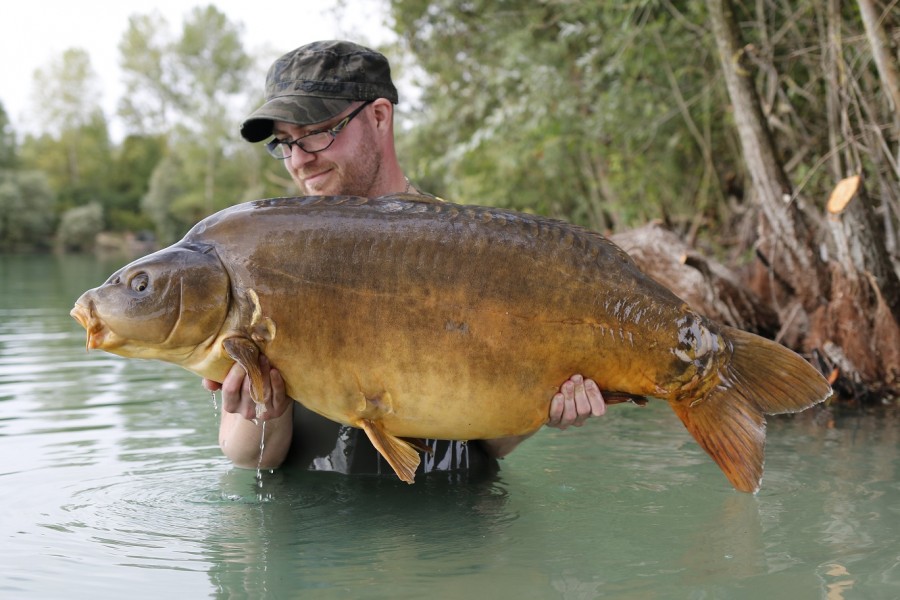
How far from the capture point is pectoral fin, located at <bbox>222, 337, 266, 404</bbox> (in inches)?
105

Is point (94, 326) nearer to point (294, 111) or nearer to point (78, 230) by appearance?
point (294, 111)

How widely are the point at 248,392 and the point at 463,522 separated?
3.05ft

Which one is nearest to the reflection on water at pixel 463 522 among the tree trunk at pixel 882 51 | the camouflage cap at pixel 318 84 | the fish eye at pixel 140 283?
the fish eye at pixel 140 283

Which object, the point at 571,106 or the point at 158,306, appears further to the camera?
the point at 571,106

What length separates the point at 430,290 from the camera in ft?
9.16

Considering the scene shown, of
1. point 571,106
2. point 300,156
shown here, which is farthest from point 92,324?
point 571,106

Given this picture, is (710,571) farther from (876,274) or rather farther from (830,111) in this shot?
(830,111)

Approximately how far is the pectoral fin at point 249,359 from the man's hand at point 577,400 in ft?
2.87

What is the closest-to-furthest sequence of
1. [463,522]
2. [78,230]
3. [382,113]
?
[463,522] → [382,113] → [78,230]

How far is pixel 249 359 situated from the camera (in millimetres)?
2691

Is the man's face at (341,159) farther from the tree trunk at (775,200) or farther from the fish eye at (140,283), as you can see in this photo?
the tree trunk at (775,200)

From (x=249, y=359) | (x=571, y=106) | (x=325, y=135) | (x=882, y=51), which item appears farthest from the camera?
(x=571, y=106)

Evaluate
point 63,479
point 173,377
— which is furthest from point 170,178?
point 63,479

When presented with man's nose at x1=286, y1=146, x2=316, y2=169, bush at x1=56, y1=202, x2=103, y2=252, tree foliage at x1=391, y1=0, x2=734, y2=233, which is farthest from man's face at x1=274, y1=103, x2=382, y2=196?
bush at x1=56, y1=202, x2=103, y2=252
